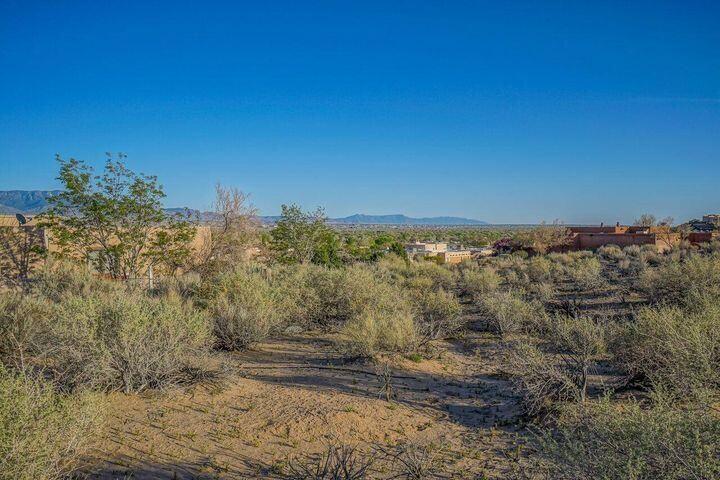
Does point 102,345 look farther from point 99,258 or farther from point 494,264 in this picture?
point 494,264

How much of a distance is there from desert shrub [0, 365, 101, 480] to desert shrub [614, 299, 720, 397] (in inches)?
258

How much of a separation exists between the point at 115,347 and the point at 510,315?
945 cm

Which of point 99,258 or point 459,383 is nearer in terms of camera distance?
point 459,383

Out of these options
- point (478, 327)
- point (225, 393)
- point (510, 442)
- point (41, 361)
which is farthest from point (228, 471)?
point (478, 327)

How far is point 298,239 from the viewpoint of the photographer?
22.4m

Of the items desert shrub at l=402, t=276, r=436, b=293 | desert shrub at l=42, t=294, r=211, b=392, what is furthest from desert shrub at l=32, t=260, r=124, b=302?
desert shrub at l=402, t=276, r=436, b=293

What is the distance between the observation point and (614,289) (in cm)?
1628

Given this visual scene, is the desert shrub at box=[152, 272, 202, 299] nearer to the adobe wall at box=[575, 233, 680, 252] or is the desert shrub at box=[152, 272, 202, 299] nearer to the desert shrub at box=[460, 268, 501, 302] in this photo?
the desert shrub at box=[460, 268, 501, 302]

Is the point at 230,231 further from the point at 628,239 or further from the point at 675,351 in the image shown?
the point at 628,239

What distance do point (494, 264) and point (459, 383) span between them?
673 inches

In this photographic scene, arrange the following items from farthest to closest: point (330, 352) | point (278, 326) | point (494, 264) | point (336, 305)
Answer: point (494, 264) → point (336, 305) → point (278, 326) → point (330, 352)

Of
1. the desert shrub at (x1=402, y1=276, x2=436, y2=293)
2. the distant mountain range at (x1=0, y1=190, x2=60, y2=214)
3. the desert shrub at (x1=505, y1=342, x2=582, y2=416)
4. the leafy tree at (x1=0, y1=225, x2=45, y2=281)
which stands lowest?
the desert shrub at (x1=505, y1=342, x2=582, y2=416)

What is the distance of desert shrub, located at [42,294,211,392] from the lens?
650 centimetres

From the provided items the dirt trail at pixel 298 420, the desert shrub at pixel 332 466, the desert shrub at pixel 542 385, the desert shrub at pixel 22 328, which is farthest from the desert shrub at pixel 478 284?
the desert shrub at pixel 22 328
